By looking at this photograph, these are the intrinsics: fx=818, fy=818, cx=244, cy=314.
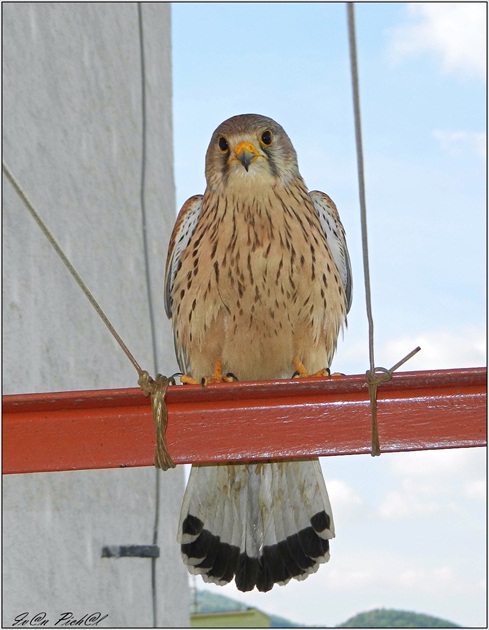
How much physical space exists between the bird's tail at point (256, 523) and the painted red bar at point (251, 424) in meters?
0.50

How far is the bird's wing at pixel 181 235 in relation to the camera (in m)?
2.51

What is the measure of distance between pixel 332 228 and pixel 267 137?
348 mm

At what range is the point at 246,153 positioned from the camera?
7.86ft

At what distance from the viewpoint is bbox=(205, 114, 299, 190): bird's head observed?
2.41m

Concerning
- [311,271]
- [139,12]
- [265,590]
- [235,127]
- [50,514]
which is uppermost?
[139,12]

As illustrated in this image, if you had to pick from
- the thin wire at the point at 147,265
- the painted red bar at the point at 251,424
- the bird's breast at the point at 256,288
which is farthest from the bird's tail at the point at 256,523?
the thin wire at the point at 147,265

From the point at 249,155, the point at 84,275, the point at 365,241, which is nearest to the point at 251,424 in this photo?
the point at 365,241

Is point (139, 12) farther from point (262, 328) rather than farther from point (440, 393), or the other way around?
point (440, 393)

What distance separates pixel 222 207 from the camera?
2.39 m

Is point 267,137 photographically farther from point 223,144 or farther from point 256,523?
point 256,523

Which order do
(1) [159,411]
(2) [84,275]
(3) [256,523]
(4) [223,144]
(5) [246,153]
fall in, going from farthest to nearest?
(2) [84,275]
(4) [223,144]
(5) [246,153]
(3) [256,523]
(1) [159,411]

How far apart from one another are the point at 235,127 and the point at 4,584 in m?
1.53

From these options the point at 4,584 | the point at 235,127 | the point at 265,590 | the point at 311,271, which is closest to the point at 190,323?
the point at 311,271

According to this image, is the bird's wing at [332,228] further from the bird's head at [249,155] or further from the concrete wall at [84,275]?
the concrete wall at [84,275]
